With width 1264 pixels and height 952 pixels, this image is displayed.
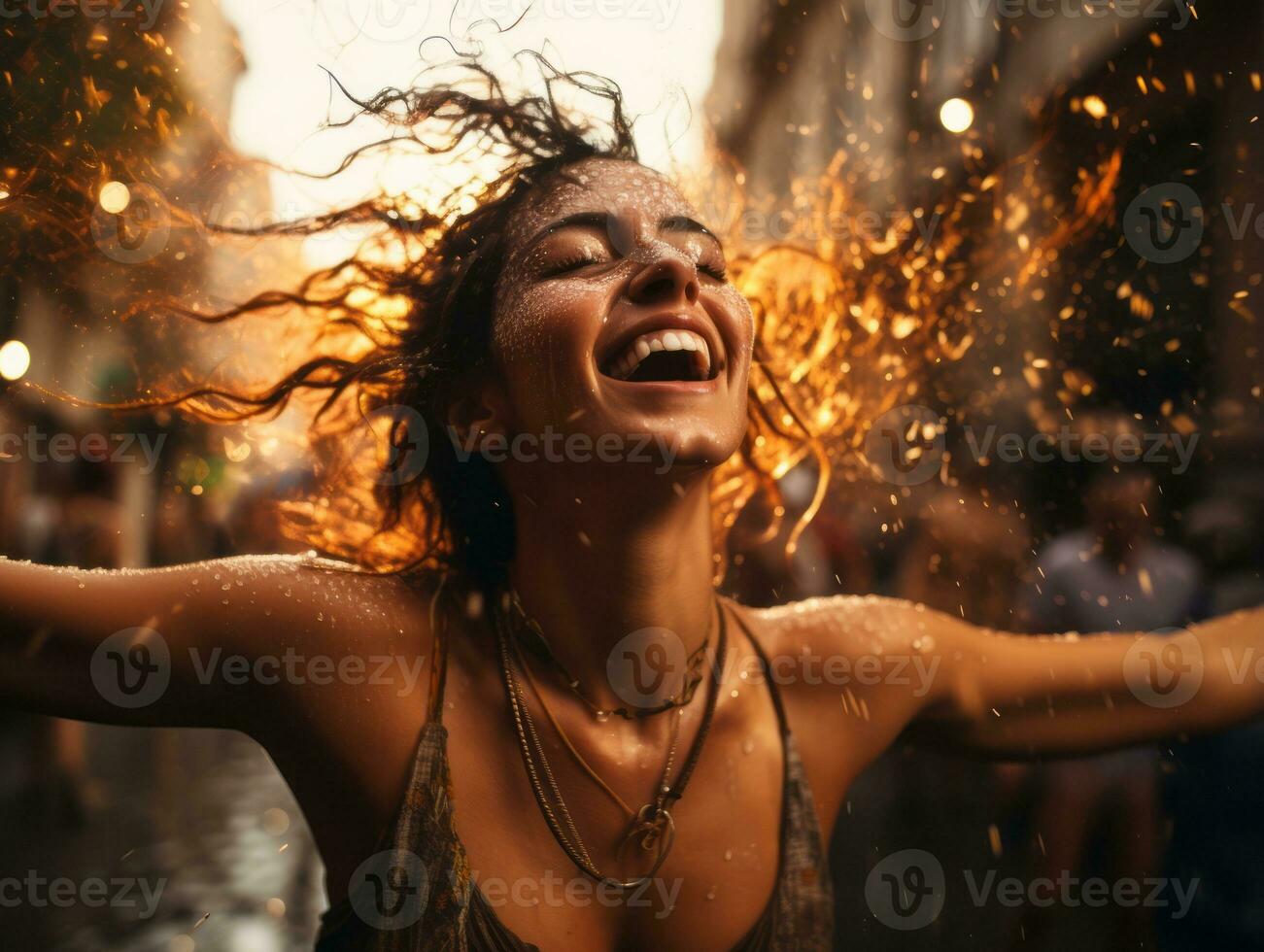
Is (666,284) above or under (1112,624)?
above

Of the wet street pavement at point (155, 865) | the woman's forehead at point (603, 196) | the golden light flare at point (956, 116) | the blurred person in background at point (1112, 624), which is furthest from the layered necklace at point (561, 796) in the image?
the golden light flare at point (956, 116)

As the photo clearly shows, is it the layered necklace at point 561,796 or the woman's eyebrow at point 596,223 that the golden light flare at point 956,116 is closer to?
the woman's eyebrow at point 596,223

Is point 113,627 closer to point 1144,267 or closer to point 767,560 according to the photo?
point 767,560

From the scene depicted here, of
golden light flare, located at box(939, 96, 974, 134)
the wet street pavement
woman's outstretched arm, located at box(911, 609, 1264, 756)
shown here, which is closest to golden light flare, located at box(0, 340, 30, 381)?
woman's outstretched arm, located at box(911, 609, 1264, 756)

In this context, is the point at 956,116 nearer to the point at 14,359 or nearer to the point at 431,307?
the point at 431,307

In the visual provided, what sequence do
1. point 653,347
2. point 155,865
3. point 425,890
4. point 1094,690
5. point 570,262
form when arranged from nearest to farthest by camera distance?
point 425,890 < point 653,347 < point 570,262 < point 1094,690 < point 155,865

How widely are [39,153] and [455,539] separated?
124 cm

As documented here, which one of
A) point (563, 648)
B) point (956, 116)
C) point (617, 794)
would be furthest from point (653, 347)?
point (956, 116)

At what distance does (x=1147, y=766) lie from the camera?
3.35 metres

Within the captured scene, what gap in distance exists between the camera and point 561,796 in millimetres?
1709

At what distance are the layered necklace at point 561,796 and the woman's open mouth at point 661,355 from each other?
523 mm

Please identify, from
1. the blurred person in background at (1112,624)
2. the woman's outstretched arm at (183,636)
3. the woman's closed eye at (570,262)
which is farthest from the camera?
the blurred person in background at (1112,624)

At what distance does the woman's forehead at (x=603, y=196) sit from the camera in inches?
71.9

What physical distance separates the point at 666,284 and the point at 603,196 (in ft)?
0.96
